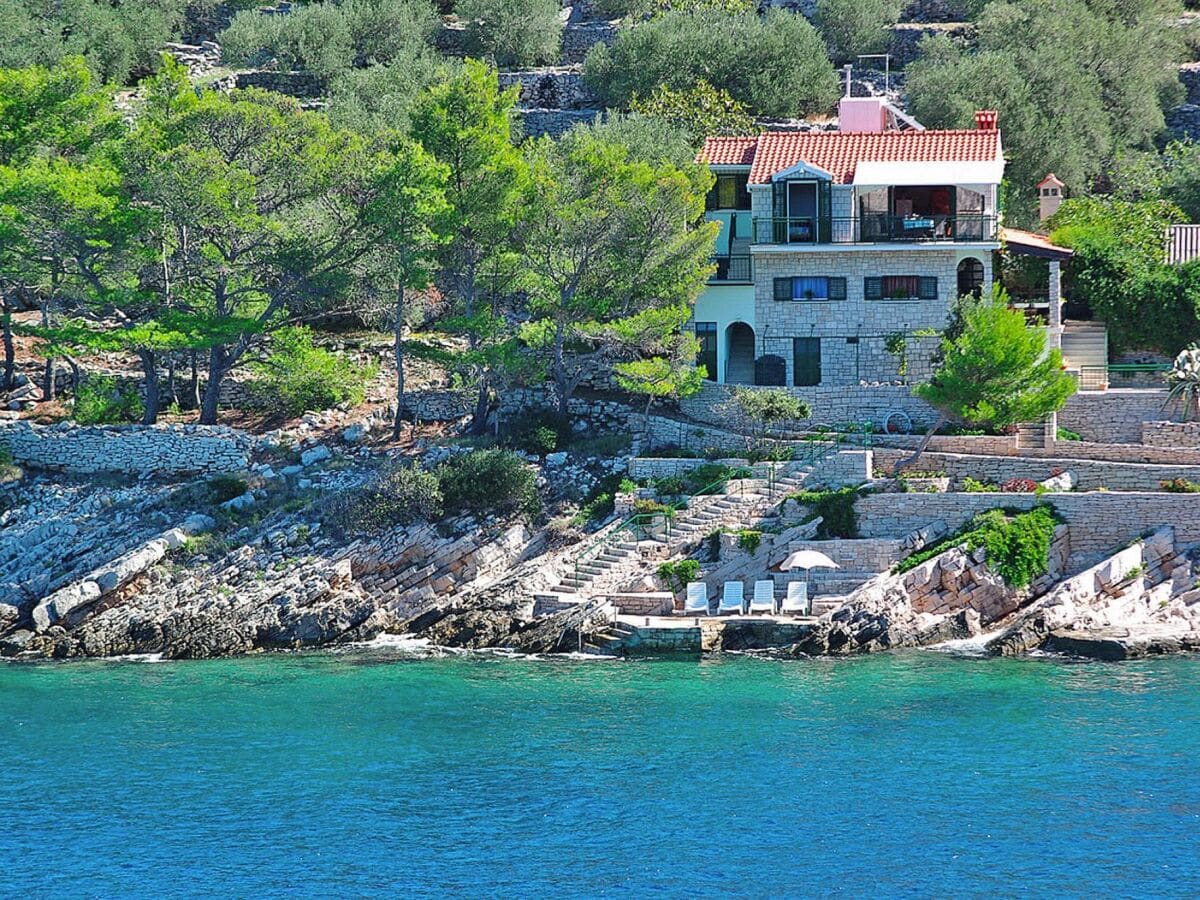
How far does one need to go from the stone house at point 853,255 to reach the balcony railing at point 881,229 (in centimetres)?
3

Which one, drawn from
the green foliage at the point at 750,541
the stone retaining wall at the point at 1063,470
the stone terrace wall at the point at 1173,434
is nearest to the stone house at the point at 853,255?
the stone retaining wall at the point at 1063,470

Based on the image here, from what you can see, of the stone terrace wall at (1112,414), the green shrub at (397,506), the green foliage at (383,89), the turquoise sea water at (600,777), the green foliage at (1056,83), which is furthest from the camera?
the green foliage at (383,89)

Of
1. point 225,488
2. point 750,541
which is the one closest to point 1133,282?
point 750,541

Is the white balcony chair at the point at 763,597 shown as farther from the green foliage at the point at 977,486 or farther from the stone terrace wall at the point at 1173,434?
the stone terrace wall at the point at 1173,434

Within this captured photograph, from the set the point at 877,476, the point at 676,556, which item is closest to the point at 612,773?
the point at 676,556

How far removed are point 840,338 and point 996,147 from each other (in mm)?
7847

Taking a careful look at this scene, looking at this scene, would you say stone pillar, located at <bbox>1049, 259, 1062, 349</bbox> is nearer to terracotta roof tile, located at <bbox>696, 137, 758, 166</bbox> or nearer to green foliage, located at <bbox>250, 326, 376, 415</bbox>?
terracotta roof tile, located at <bbox>696, 137, 758, 166</bbox>

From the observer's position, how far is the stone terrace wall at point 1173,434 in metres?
53.0

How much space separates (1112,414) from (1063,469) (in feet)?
13.7

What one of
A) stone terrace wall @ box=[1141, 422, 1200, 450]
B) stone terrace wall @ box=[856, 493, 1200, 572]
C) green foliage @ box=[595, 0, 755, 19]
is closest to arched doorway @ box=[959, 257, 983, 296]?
stone terrace wall @ box=[1141, 422, 1200, 450]

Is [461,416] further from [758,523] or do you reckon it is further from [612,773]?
[612,773]

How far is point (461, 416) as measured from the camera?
6056cm

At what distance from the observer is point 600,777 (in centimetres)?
4000

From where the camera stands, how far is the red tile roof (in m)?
60.4
